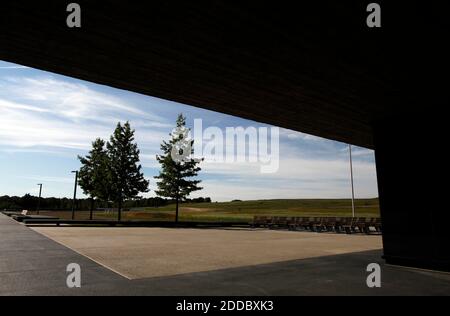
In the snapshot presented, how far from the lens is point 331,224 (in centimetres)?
2692

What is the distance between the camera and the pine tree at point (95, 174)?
38.0 m

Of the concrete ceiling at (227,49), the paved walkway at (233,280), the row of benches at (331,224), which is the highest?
the concrete ceiling at (227,49)

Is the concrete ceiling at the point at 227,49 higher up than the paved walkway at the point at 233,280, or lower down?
higher up

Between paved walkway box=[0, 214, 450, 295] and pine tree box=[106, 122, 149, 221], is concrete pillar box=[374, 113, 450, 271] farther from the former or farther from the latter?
pine tree box=[106, 122, 149, 221]

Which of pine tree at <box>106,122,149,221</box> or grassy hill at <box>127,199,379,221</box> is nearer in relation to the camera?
pine tree at <box>106,122,149,221</box>

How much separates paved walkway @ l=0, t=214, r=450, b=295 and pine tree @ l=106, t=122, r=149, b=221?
27840 millimetres

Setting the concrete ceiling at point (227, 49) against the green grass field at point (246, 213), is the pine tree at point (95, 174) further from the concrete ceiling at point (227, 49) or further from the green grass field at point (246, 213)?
the concrete ceiling at point (227, 49)

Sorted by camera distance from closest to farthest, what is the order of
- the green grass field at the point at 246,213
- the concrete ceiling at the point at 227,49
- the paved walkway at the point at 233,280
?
the concrete ceiling at the point at 227,49
the paved walkway at the point at 233,280
the green grass field at the point at 246,213

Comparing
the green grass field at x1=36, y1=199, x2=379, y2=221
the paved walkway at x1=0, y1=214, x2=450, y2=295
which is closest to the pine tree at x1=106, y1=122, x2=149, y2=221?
the green grass field at x1=36, y1=199, x2=379, y2=221

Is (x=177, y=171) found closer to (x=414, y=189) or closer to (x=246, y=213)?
(x=414, y=189)

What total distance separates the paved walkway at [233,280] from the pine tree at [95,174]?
28866 mm

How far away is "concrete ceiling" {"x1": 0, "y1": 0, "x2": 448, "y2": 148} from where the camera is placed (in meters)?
→ 5.16

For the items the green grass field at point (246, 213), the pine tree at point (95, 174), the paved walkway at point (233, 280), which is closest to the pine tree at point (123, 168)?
the pine tree at point (95, 174)

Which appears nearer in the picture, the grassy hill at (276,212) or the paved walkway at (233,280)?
the paved walkway at (233,280)
